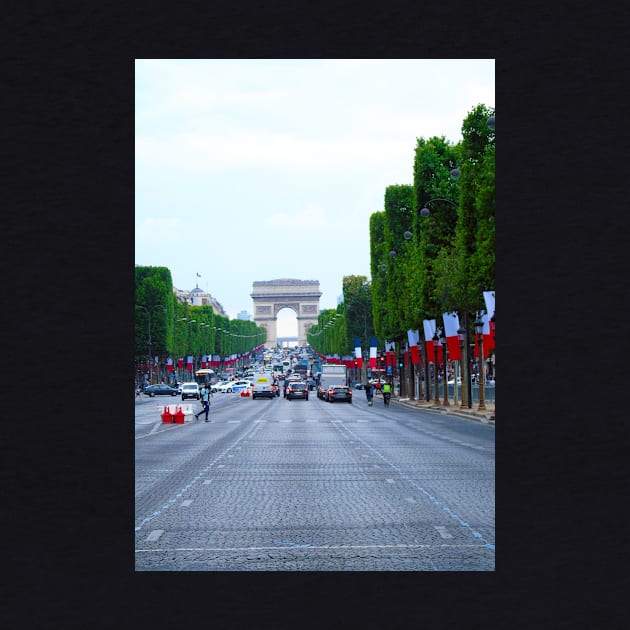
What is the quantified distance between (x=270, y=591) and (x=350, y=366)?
155m

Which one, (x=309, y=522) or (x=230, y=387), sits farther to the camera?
(x=230, y=387)

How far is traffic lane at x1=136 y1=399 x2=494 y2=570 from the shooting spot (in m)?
14.1

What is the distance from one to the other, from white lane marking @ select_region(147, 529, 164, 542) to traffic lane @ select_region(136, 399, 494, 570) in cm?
3

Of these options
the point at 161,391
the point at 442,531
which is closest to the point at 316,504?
the point at 442,531

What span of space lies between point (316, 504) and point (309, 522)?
8.48 ft

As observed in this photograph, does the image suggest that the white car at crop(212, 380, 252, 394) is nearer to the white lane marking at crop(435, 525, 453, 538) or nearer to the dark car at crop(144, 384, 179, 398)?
the dark car at crop(144, 384, 179, 398)

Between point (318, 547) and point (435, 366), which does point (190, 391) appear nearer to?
point (435, 366)

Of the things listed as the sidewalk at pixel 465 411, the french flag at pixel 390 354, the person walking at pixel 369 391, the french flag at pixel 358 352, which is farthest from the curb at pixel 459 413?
the french flag at pixel 358 352

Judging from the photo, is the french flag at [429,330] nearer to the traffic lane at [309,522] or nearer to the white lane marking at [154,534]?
the traffic lane at [309,522]

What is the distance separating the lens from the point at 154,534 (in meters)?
16.4
